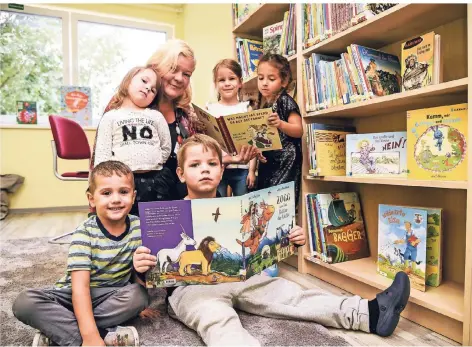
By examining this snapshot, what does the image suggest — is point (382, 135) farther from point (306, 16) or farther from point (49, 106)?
point (49, 106)

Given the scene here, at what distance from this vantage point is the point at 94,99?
12.5 ft

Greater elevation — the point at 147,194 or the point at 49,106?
the point at 49,106

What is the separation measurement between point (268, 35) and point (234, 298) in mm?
1438

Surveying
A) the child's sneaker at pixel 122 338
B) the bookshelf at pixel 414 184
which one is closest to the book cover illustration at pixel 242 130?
the bookshelf at pixel 414 184

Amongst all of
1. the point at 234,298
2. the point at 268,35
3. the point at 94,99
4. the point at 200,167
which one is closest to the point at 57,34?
the point at 94,99

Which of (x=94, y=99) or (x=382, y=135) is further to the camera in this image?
(x=94, y=99)

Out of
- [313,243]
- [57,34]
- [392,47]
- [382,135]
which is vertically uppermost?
[57,34]

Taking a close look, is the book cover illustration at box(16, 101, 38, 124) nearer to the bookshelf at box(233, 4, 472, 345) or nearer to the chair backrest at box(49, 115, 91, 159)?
the chair backrest at box(49, 115, 91, 159)

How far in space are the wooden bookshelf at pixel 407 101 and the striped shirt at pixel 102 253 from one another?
92 cm

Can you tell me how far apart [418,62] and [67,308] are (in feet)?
4.33

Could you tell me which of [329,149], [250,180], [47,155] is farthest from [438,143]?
[47,155]

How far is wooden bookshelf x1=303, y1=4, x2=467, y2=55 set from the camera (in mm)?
1138

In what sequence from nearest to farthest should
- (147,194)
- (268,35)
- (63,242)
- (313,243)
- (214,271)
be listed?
(214,271), (147,194), (313,243), (268,35), (63,242)

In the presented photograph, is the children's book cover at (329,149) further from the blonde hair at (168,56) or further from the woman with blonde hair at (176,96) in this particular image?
the blonde hair at (168,56)
